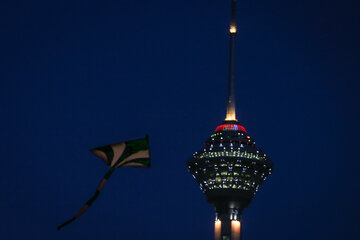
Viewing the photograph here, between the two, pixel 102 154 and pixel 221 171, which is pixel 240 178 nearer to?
pixel 221 171

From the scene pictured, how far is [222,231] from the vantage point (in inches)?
7643

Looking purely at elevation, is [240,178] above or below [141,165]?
above

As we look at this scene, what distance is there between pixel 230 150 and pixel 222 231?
21.8m

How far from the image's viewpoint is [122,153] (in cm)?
3809

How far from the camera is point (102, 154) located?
3784 centimetres

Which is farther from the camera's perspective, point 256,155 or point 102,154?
point 256,155

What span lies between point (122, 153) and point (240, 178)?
161677 millimetres

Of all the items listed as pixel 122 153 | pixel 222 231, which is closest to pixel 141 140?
pixel 122 153

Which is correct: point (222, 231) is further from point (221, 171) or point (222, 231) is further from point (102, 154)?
point (102, 154)

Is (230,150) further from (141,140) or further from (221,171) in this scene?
(141,140)

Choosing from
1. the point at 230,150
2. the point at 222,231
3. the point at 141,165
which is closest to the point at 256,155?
the point at 230,150

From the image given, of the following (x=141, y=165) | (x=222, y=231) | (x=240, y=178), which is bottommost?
(x=141, y=165)

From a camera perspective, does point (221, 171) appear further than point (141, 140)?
Yes

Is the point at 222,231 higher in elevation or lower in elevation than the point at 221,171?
lower
